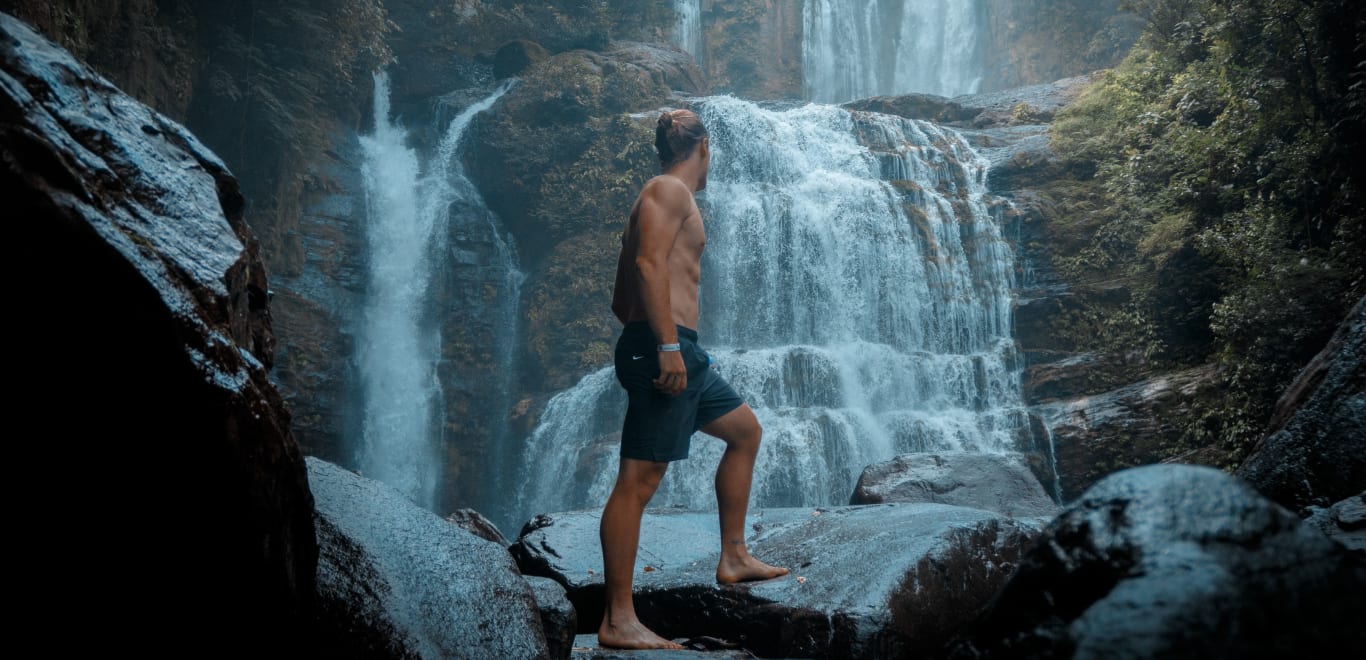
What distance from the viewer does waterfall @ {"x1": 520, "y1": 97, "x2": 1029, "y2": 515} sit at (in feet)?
37.8

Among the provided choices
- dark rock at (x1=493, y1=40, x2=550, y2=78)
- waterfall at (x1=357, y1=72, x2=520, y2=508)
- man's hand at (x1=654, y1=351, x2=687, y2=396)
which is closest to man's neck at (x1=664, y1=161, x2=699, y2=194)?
man's hand at (x1=654, y1=351, x2=687, y2=396)

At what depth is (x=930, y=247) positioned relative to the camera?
45.4 feet

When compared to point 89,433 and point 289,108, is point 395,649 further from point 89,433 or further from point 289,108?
point 289,108

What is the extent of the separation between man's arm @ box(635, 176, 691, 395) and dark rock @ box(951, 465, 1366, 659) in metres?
1.77

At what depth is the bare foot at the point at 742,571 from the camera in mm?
3457

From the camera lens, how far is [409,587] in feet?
8.73

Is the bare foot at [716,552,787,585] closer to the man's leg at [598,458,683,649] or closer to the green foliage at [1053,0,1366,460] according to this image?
the man's leg at [598,458,683,649]

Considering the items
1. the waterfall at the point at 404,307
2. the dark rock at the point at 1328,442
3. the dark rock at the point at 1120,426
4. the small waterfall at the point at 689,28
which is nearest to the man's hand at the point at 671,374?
the dark rock at the point at 1328,442

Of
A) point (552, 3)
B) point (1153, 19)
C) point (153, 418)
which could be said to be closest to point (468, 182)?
point (552, 3)

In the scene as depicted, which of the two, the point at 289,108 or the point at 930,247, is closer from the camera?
the point at 930,247

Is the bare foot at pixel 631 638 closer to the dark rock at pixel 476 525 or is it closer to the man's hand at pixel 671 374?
the man's hand at pixel 671 374

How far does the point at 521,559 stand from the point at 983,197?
11834 mm

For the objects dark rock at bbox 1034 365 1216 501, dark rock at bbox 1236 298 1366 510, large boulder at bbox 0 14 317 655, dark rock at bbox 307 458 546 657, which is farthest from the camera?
dark rock at bbox 1034 365 1216 501

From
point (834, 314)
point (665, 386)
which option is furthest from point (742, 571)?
point (834, 314)
